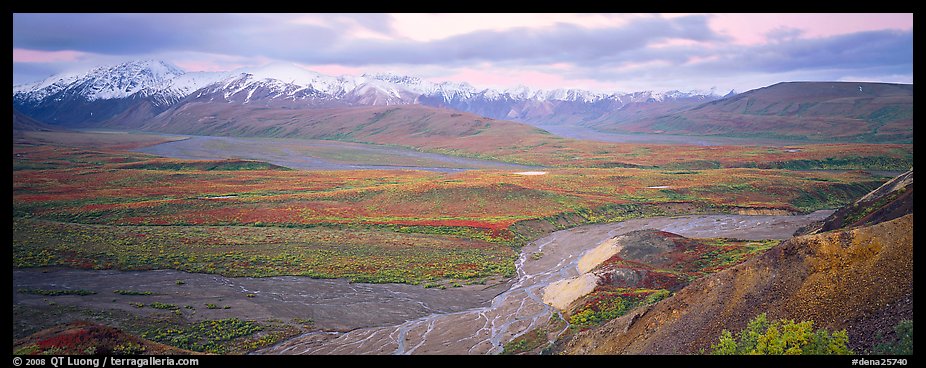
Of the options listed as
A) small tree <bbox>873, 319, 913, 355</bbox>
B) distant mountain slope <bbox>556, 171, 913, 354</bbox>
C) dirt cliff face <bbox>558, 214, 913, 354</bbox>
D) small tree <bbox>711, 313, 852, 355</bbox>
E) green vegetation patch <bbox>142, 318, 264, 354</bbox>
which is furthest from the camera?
green vegetation patch <bbox>142, 318, 264, 354</bbox>

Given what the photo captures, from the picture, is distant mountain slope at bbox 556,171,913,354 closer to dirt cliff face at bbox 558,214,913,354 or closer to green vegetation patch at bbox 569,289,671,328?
dirt cliff face at bbox 558,214,913,354

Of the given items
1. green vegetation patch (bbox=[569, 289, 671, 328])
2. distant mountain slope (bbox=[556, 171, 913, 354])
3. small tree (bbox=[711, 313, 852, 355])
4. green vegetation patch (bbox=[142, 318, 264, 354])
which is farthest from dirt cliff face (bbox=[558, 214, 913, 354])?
green vegetation patch (bbox=[142, 318, 264, 354])

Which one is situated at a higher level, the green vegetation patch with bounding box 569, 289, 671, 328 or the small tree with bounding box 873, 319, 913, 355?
the small tree with bounding box 873, 319, 913, 355

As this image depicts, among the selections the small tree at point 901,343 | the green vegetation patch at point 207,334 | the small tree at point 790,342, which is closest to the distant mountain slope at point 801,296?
the small tree at point 901,343

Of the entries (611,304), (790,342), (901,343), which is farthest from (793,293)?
(611,304)

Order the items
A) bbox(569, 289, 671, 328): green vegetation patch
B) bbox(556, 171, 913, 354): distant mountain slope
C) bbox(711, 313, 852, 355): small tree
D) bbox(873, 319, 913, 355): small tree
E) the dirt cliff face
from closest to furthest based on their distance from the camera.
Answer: bbox(873, 319, 913, 355): small tree < bbox(711, 313, 852, 355): small tree < bbox(556, 171, 913, 354): distant mountain slope < the dirt cliff face < bbox(569, 289, 671, 328): green vegetation patch
